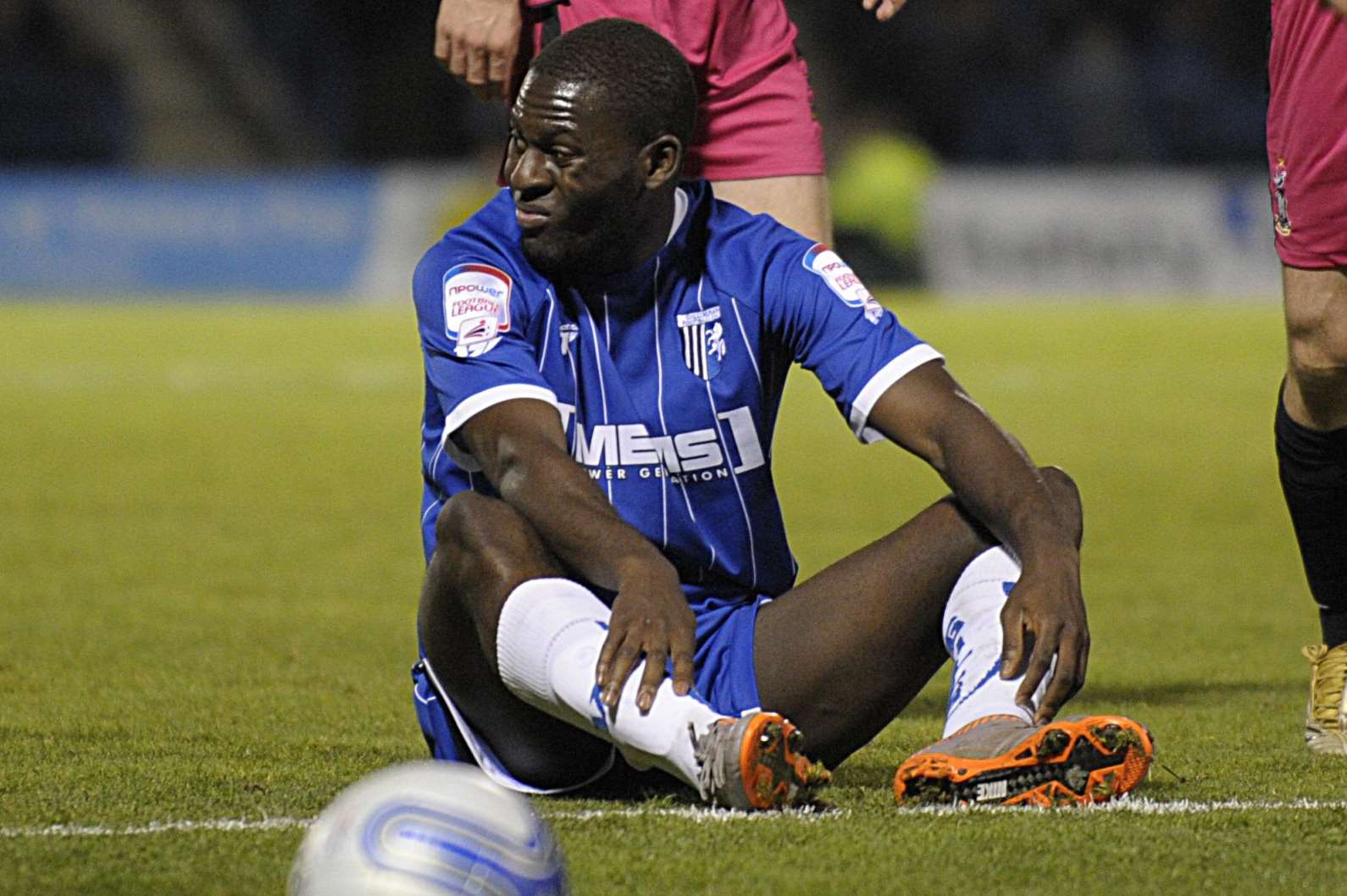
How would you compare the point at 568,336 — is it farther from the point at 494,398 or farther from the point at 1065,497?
the point at 1065,497

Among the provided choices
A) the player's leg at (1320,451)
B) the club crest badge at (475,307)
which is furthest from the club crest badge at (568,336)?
the player's leg at (1320,451)

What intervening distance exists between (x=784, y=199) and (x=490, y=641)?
167 cm

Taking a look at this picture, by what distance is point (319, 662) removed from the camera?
5176 mm

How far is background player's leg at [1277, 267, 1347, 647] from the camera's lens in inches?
167

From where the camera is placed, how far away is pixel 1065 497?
11.1 ft

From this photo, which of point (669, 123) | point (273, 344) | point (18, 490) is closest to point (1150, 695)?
point (669, 123)

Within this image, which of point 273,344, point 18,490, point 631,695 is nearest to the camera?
point 631,695

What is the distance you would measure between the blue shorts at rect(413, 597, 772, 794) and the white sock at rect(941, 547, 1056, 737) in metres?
0.32

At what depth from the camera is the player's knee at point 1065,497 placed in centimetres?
334

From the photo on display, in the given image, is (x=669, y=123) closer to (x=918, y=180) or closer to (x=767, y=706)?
(x=767, y=706)

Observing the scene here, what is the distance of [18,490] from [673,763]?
246 inches

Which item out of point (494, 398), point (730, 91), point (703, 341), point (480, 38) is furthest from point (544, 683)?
point (730, 91)

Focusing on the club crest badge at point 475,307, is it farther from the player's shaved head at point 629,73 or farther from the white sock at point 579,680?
the white sock at point 579,680

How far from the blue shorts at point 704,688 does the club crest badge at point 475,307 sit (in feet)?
1.69
